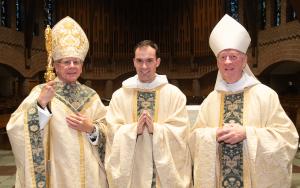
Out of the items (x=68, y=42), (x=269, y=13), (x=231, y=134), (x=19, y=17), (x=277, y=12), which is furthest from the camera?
(x=19, y=17)

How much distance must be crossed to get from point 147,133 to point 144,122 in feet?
0.55

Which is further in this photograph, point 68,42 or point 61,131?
point 68,42

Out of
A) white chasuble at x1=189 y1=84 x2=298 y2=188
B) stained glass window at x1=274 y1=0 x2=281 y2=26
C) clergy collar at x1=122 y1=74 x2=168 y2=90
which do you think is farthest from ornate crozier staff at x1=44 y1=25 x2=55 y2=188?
stained glass window at x1=274 y1=0 x2=281 y2=26

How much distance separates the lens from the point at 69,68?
2746 mm

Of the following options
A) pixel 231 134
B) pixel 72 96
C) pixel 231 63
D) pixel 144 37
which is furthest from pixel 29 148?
pixel 144 37

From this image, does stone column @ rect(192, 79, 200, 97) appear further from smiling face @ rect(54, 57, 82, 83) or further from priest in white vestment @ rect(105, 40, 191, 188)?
smiling face @ rect(54, 57, 82, 83)

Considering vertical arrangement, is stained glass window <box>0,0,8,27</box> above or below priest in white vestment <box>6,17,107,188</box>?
above

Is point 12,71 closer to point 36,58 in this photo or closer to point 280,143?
point 36,58

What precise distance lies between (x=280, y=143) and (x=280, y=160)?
0.10m

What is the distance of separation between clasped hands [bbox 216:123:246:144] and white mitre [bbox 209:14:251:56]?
494mm

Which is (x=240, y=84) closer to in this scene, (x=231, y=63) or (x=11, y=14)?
(x=231, y=63)

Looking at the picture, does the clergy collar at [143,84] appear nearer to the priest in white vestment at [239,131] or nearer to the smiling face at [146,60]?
the smiling face at [146,60]

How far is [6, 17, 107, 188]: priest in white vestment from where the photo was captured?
8.66 feet

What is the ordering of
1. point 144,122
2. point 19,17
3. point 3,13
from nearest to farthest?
point 144,122 → point 3,13 → point 19,17
